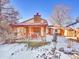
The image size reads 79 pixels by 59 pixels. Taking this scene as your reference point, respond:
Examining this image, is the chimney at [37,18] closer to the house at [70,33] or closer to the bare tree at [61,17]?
the bare tree at [61,17]

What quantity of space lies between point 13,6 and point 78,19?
0.86 meters

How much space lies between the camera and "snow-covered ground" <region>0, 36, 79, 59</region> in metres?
2.18

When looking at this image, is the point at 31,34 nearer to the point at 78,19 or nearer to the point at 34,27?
the point at 34,27

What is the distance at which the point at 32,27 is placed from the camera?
7.22 feet

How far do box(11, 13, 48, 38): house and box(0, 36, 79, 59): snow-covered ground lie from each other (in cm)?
13

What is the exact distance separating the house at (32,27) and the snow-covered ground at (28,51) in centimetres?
13

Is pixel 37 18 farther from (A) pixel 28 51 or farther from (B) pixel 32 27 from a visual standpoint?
(A) pixel 28 51

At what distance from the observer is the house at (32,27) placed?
2191mm

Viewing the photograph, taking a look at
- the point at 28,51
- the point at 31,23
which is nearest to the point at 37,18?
the point at 31,23

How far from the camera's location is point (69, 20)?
82.5 inches

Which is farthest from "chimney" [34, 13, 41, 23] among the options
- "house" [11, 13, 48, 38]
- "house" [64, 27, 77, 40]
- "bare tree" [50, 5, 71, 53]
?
"house" [64, 27, 77, 40]

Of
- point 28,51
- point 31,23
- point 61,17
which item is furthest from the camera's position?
point 28,51

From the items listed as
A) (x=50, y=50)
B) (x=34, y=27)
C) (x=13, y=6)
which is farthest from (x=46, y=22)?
(x=13, y=6)

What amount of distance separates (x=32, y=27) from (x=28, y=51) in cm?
32
